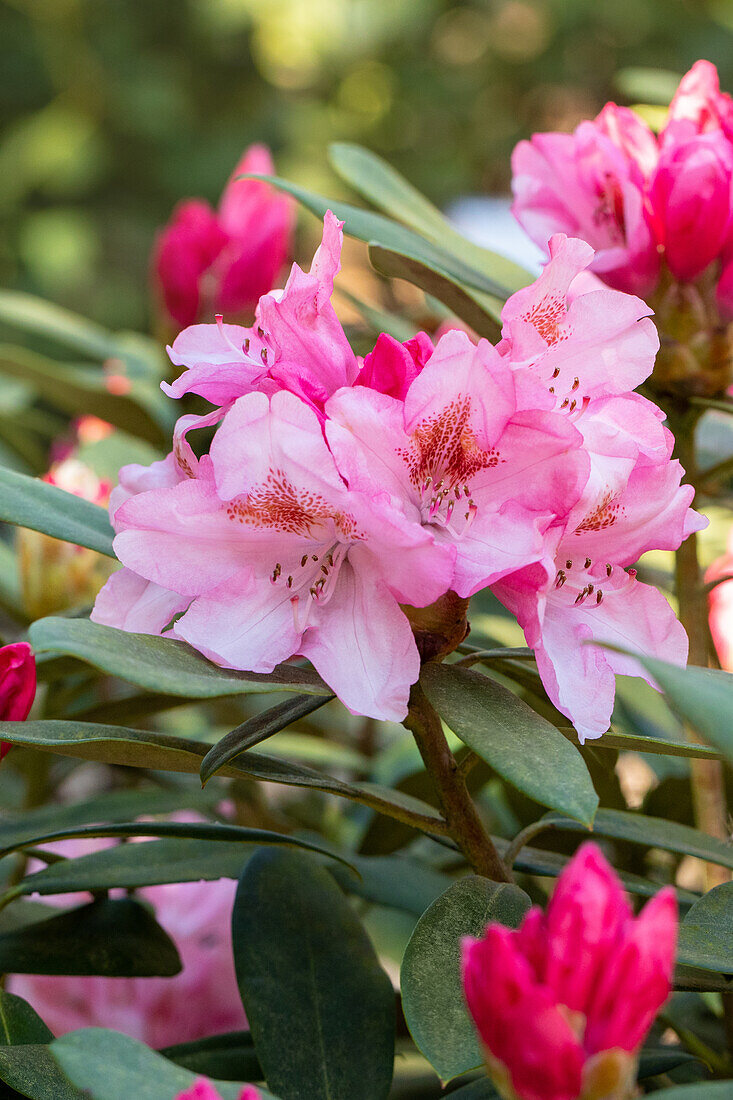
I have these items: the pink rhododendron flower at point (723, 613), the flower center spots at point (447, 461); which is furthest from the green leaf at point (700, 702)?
the pink rhododendron flower at point (723, 613)

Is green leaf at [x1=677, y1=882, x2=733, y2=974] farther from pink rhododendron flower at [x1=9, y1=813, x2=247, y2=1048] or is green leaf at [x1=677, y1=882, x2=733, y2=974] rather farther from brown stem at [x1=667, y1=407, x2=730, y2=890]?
pink rhododendron flower at [x1=9, y1=813, x2=247, y2=1048]

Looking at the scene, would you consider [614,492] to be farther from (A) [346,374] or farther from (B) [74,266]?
(B) [74,266]

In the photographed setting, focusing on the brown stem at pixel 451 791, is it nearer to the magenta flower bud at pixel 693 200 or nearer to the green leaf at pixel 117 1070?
the green leaf at pixel 117 1070

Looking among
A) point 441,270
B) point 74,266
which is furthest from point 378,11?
point 441,270

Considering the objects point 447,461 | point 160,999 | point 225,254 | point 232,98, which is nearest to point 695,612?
point 447,461

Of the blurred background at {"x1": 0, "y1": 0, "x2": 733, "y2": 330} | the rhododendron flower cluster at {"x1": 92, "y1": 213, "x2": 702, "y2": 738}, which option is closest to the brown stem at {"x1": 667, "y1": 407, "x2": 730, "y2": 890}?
the rhododendron flower cluster at {"x1": 92, "y1": 213, "x2": 702, "y2": 738}

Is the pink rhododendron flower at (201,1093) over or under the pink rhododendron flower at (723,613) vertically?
over
